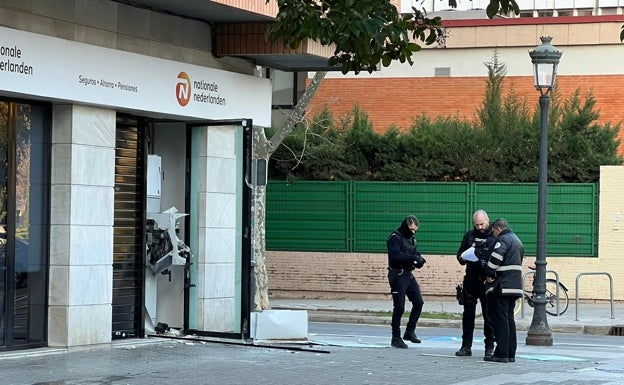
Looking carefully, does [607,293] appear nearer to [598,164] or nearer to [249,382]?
[598,164]

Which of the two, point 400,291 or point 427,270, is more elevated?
point 400,291

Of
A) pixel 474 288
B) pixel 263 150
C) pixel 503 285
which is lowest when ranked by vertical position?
pixel 474 288

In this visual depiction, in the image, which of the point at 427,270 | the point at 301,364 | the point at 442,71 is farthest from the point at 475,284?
the point at 442,71

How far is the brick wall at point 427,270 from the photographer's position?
25.1 metres

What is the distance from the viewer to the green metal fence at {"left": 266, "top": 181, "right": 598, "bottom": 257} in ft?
82.7

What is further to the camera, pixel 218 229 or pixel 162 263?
pixel 218 229

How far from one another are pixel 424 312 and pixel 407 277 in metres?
7.25

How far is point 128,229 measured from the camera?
1491cm

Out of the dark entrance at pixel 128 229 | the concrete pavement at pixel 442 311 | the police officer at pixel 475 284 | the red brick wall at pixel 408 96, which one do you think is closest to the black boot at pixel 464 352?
the police officer at pixel 475 284

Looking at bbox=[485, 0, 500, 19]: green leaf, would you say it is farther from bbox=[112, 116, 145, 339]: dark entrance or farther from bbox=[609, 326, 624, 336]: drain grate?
bbox=[609, 326, 624, 336]: drain grate

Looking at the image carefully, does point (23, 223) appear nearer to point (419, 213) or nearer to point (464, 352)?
point (464, 352)

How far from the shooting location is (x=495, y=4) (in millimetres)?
9508

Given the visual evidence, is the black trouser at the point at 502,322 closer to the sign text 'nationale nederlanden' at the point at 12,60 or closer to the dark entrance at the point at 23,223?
the dark entrance at the point at 23,223

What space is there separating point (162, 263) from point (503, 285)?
454 centimetres
